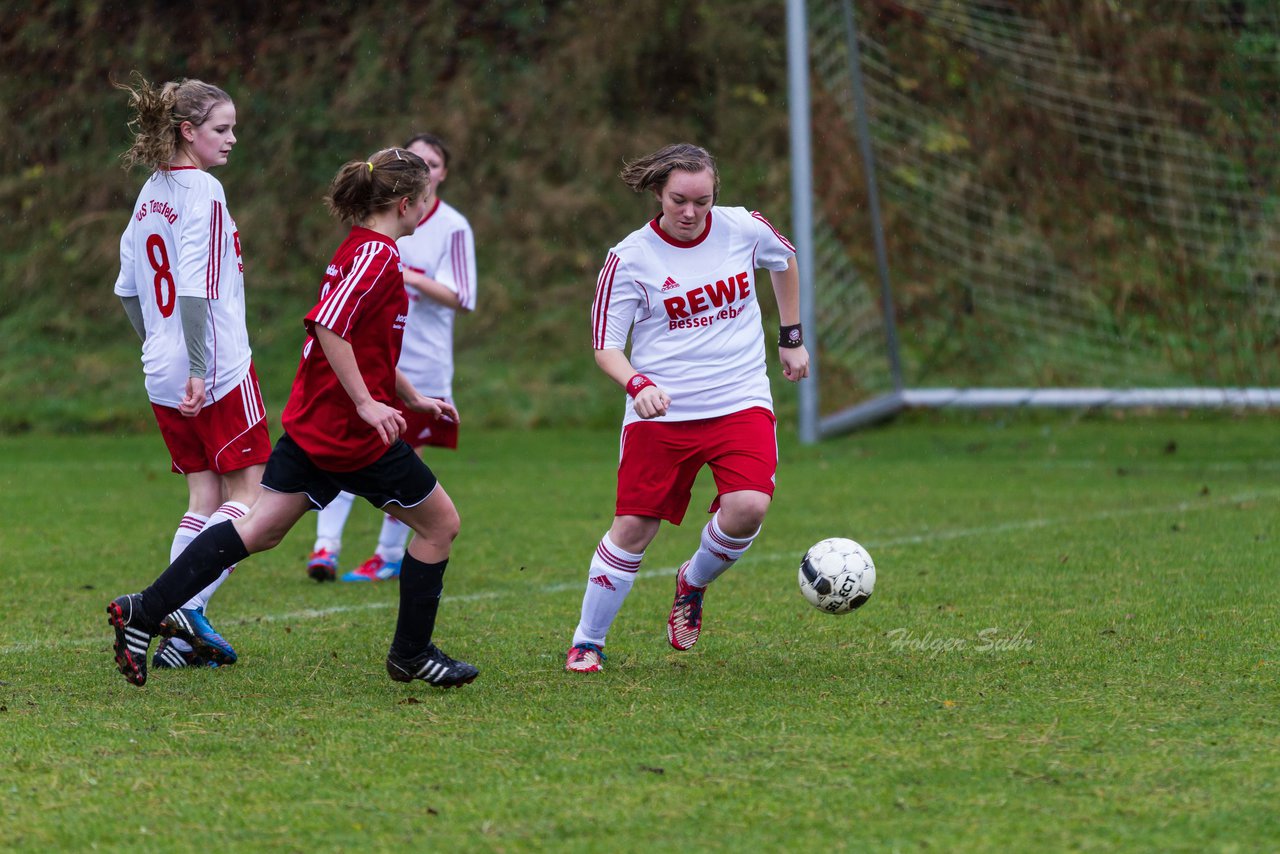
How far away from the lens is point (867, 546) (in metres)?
7.32

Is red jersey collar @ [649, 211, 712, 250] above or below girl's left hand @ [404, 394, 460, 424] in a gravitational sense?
above

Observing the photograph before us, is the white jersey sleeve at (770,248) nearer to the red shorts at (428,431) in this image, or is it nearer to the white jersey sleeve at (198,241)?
the white jersey sleeve at (198,241)

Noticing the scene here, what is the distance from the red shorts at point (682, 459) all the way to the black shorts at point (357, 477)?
27.0 inches

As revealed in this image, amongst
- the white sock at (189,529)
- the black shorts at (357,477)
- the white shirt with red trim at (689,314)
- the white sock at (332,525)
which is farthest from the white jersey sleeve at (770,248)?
the white sock at (332,525)

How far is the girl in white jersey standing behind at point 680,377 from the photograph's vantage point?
4.74 m

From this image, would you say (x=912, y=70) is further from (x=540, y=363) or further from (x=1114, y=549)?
(x=1114, y=549)

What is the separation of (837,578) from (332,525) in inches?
115

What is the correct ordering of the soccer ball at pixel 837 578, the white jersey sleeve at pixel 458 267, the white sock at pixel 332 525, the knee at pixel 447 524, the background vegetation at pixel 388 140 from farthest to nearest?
1. the background vegetation at pixel 388 140
2. the white jersey sleeve at pixel 458 267
3. the white sock at pixel 332 525
4. the soccer ball at pixel 837 578
5. the knee at pixel 447 524

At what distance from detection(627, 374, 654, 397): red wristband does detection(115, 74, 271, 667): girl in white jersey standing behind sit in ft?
4.11

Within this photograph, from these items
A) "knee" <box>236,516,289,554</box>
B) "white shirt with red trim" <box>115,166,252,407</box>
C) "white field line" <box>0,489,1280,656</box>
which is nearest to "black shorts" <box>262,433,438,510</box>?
"knee" <box>236,516,289,554</box>

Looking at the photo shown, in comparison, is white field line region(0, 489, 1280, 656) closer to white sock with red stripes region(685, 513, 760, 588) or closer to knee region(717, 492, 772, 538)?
white sock with red stripes region(685, 513, 760, 588)

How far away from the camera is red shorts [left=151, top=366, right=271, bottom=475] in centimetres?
499

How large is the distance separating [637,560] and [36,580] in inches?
121

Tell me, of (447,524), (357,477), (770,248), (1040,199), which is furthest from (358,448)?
(1040,199)
